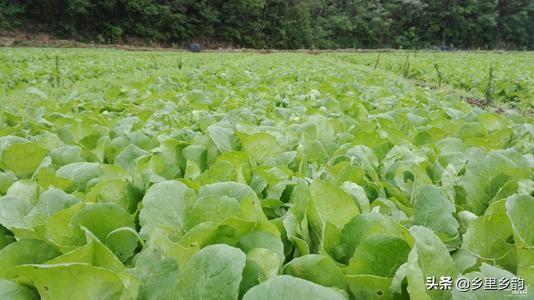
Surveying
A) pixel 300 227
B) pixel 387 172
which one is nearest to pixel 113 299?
pixel 300 227

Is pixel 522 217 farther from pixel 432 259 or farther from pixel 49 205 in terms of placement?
pixel 49 205

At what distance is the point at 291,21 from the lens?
49500mm

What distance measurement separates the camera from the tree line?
4025cm

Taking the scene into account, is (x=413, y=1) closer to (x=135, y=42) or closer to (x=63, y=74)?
(x=135, y=42)

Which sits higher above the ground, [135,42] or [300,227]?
[300,227]

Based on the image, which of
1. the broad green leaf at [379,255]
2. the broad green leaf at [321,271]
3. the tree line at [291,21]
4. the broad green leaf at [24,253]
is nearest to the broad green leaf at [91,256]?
the broad green leaf at [24,253]

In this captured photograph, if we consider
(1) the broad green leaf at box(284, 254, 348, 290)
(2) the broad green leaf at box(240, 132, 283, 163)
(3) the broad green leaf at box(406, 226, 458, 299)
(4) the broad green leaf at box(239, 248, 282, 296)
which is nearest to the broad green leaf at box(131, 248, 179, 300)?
(4) the broad green leaf at box(239, 248, 282, 296)

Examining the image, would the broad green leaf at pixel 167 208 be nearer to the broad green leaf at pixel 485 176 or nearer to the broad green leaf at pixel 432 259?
the broad green leaf at pixel 432 259

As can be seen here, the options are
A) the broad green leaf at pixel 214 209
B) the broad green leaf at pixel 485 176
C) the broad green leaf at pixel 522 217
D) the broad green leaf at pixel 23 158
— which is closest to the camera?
the broad green leaf at pixel 522 217

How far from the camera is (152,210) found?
1.18 metres

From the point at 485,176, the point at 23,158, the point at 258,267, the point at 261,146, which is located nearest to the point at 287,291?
the point at 258,267

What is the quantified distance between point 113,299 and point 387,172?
47.4 inches

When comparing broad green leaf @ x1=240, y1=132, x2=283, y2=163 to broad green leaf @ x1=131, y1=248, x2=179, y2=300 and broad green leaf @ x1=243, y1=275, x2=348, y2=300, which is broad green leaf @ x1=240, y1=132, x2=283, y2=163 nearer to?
broad green leaf @ x1=131, y1=248, x2=179, y2=300

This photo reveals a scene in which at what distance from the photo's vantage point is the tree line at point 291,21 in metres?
40.2
